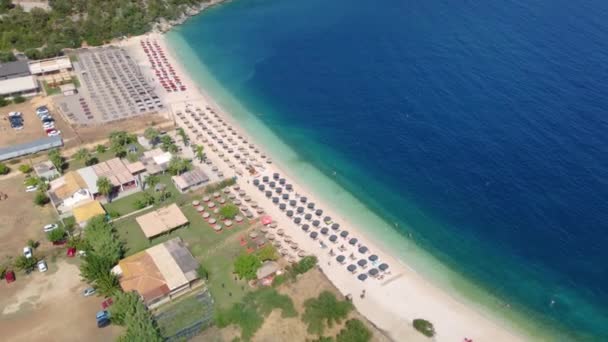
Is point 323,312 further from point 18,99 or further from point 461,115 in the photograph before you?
point 18,99

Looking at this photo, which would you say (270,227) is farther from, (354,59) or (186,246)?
(354,59)

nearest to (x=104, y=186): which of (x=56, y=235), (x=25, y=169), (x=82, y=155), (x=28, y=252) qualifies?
(x=56, y=235)

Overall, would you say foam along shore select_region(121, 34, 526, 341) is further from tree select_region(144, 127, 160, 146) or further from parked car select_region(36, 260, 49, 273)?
parked car select_region(36, 260, 49, 273)

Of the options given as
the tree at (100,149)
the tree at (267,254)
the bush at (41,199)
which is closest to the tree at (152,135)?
the tree at (100,149)

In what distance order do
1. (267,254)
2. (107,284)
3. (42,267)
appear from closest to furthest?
(107,284), (42,267), (267,254)

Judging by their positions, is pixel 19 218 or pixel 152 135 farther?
pixel 152 135

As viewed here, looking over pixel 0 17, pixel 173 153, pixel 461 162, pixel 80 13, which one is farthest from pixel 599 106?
pixel 0 17
